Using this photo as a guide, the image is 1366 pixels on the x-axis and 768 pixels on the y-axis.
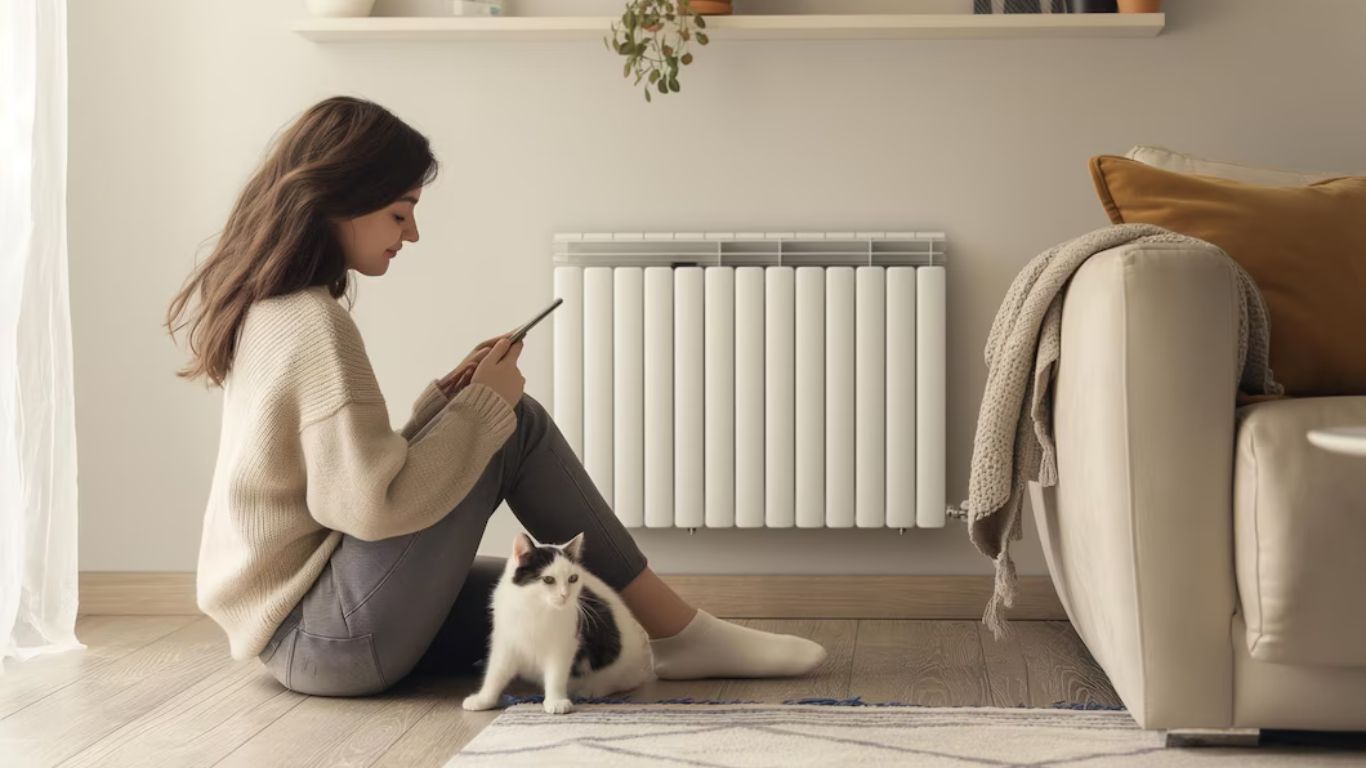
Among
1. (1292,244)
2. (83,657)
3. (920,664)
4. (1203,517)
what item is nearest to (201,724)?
(83,657)

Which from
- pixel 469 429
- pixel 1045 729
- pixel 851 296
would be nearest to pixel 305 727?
pixel 469 429

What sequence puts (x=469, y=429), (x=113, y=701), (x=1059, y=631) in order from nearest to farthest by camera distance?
(x=469, y=429)
(x=113, y=701)
(x=1059, y=631)

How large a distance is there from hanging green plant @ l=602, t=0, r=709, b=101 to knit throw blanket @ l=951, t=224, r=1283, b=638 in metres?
0.90

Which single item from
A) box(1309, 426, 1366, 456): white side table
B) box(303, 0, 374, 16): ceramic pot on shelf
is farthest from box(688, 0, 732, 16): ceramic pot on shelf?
box(1309, 426, 1366, 456): white side table

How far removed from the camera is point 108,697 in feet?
6.72

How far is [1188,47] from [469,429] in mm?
1573

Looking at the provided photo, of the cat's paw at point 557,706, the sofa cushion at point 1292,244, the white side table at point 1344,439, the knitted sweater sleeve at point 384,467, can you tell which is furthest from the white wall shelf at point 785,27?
the white side table at point 1344,439

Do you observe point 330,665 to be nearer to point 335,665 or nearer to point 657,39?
point 335,665

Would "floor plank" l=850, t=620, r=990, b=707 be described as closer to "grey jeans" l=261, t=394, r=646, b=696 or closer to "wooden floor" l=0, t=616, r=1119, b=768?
"wooden floor" l=0, t=616, r=1119, b=768

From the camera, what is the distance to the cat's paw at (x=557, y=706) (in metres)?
1.84

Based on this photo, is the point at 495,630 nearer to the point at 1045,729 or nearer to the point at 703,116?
the point at 1045,729

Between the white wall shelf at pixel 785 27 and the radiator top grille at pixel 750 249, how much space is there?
37 cm

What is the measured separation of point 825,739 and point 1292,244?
0.93 metres

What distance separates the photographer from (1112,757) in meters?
1.62
